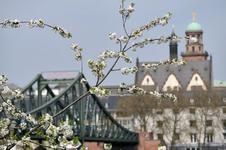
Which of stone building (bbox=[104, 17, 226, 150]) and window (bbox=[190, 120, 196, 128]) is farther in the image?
window (bbox=[190, 120, 196, 128])

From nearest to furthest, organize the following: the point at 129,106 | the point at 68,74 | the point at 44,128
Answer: the point at 44,128
the point at 68,74
the point at 129,106

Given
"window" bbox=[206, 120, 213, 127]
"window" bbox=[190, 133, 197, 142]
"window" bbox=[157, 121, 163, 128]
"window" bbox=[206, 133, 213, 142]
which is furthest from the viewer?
"window" bbox=[190, 133, 197, 142]

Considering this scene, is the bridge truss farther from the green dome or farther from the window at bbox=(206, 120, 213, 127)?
the green dome

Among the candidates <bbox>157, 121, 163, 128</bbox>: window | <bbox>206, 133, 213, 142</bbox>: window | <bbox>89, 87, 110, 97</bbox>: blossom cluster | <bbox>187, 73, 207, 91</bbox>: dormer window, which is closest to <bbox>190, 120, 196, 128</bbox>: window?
<bbox>206, 133, 213, 142</bbox>: window

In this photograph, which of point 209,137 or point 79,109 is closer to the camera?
point 79,109

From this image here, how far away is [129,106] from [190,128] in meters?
7.98

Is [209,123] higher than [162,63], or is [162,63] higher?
[209,123]

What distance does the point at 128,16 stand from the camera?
9203mm

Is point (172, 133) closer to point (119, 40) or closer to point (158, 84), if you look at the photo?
point (158, 84)

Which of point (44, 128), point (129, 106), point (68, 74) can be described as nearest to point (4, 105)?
point (44, 128)

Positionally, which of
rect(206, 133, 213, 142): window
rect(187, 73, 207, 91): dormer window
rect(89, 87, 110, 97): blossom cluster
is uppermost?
rect(187, 73, 207, 91): dormer window

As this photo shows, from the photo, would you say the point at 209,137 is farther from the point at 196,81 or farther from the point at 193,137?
the point at 196,81

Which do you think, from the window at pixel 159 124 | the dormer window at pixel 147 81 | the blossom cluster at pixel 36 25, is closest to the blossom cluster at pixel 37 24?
the blossom cluster at pixel 36 25

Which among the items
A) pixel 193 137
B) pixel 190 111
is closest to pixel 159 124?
pixel 190 111
